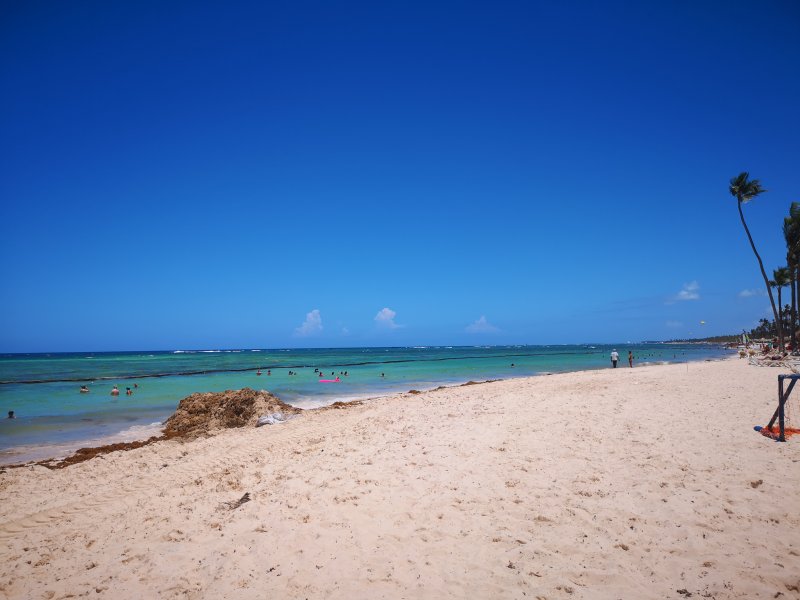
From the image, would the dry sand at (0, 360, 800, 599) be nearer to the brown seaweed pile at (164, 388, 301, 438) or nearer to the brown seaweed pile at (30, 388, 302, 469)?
the brown seaweed pile at (30, 388, 302, 469)

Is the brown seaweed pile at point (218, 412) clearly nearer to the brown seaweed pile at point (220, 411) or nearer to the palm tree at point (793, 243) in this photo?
the brown seaweed pile at point (220, 411)

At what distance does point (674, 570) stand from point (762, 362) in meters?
32.2

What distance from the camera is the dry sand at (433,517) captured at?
4430 millimetres

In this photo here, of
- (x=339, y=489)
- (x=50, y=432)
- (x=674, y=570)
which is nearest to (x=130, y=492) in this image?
(x=339, y=489)

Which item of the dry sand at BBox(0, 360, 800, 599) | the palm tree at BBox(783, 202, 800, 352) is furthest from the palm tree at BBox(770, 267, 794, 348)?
the dry sand at BBox(0, 360, 800, 599)

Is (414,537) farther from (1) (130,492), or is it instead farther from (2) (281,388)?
(2) (281,388)

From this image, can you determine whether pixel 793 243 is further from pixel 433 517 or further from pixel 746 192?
pixel 433 517

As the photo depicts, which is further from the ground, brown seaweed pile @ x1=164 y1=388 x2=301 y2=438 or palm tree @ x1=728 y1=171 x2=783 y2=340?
palm tree @ x1=728 y1=171 x2=783 y2=340

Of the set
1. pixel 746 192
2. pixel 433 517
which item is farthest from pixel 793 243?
pixel 433 517

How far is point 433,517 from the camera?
572 centimetres

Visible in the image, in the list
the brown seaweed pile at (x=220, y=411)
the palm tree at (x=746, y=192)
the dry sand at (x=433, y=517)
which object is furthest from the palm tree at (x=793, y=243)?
the brown seaweed pile at (x=220, y=411)

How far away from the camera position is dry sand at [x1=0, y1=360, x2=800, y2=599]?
443cm

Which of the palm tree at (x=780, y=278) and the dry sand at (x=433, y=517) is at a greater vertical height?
the palm tree at (x=780, y=278)

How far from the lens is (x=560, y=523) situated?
539 centimetres
